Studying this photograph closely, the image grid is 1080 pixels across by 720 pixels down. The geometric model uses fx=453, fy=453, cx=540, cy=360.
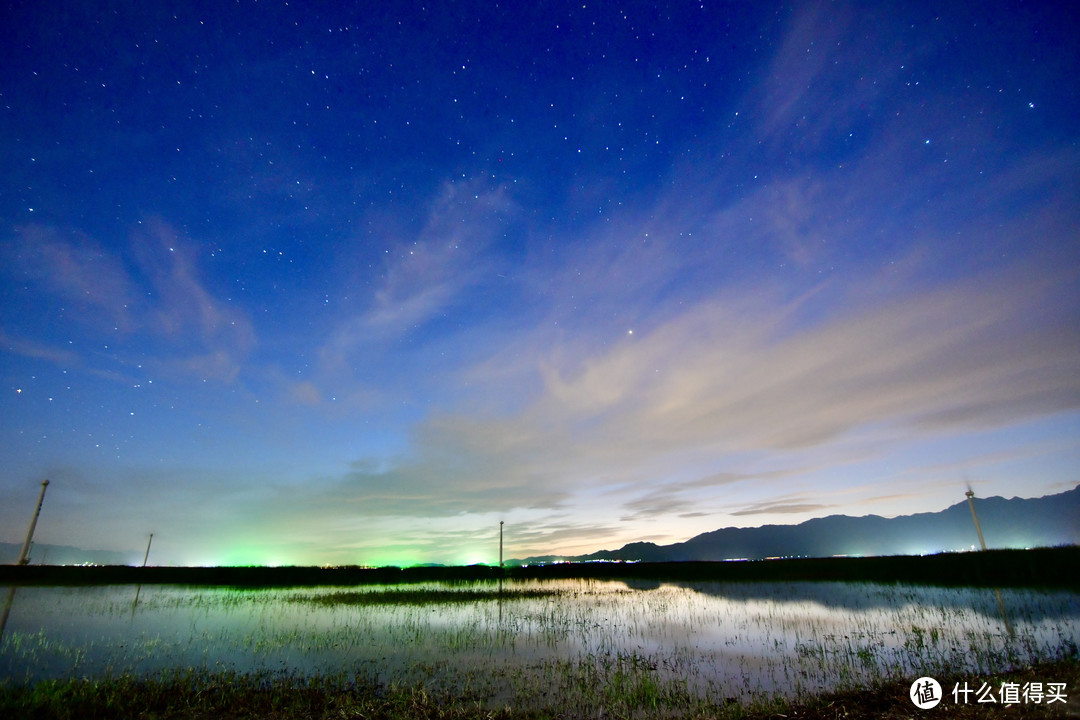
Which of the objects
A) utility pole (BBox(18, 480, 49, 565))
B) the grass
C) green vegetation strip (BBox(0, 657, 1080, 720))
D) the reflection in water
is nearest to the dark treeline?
utility pole (BBox(18, 480, 49, 565))

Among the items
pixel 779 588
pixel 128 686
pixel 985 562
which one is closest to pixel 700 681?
pixel 128 686

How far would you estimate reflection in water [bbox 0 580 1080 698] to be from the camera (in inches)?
544

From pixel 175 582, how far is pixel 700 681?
7158 centimetres

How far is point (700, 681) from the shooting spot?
1285cm

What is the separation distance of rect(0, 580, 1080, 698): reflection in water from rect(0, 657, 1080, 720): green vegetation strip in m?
1.35

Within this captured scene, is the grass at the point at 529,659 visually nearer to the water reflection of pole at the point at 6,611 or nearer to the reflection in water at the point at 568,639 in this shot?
the reflection in water at the point at 568,639

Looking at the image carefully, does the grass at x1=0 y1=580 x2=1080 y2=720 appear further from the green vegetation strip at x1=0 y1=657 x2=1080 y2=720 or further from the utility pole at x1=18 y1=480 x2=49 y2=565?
the utility pole at x1=18 y1=480 x2=49 y2=565

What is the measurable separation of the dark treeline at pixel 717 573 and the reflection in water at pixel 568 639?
11417 millimetres

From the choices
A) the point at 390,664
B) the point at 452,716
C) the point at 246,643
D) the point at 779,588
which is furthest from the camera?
the point at 779,588

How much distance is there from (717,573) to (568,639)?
4832 cm

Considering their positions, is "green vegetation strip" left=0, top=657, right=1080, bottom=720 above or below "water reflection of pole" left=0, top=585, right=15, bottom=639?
below

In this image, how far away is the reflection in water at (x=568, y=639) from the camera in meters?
13.8

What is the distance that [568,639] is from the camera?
64.1 feet

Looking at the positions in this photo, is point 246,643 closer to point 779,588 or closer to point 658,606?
point 658,606
